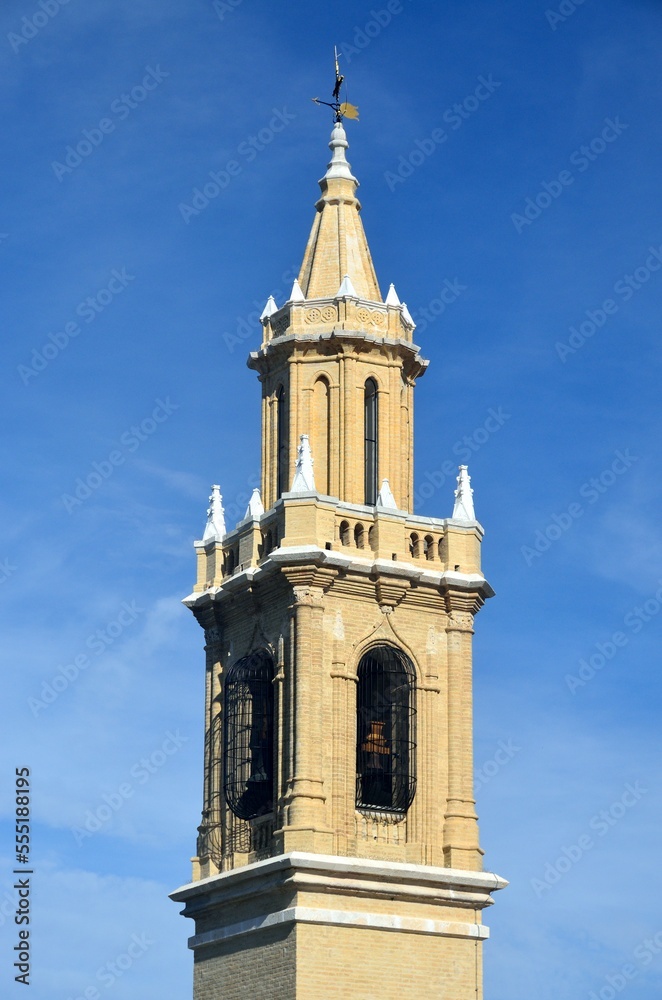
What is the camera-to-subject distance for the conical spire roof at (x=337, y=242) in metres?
63.7

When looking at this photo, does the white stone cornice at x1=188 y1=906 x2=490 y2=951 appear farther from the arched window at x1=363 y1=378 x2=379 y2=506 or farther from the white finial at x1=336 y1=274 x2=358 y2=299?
the white finial at x1=336 y1=274 x2=358 y2=299

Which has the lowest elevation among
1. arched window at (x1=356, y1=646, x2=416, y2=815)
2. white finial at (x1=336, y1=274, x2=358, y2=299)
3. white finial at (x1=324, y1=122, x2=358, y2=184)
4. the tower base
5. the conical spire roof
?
the tower base

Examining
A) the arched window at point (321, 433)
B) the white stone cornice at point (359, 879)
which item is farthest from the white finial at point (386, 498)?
the white stone cornice at point (359, 879)

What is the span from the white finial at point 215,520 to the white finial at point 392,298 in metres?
6.29

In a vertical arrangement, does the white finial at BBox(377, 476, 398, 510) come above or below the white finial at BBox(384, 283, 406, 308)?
below

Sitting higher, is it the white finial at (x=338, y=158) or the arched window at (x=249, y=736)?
the white finial at (x=338, y=158)

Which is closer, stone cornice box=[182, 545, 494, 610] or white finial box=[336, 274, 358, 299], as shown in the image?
stone cornice box=[182, 545, 494, 610]

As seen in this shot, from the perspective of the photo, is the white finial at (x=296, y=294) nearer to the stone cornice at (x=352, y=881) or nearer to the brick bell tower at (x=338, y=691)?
the brick bell tower at (x=338, y=691)

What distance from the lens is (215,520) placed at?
208ft

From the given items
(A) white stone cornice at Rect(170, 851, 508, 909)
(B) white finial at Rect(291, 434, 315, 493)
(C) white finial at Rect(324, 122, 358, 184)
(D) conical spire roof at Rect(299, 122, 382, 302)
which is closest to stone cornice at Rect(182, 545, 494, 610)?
(B) white finial at Rect(291, 434, 315, 493)

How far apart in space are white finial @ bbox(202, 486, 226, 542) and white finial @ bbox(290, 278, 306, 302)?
5110mm

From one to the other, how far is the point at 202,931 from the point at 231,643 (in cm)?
692

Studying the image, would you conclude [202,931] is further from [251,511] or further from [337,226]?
[337,226]

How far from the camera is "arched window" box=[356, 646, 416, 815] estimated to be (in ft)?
194
